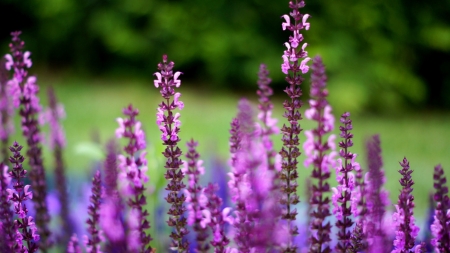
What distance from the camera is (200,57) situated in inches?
388

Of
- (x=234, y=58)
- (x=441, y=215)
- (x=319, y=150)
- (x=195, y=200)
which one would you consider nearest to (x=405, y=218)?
(x=441, y=215)

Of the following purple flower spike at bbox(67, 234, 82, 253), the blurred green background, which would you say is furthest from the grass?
purple flower spike at bbox(67, 234, 82, 253)

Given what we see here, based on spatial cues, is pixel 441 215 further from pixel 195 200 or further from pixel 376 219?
pixel 195 200

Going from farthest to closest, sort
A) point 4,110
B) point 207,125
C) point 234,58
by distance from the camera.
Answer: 1. point 234,58
2. point 207,125
3. point 4,110

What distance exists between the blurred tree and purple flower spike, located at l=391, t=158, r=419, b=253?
6.31 metres

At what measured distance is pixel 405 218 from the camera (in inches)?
58.1

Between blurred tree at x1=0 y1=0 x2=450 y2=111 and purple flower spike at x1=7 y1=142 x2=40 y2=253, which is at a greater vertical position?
blurred tree at x1=0 y1=0 x2=450 y2=111

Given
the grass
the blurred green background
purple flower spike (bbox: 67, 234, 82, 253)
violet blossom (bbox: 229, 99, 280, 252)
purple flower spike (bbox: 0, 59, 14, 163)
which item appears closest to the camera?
violet blossom (bbox: 229, 99, 280, 252)

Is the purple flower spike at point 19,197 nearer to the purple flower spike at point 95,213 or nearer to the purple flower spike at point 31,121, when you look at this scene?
the purple flower spike at point 95,213

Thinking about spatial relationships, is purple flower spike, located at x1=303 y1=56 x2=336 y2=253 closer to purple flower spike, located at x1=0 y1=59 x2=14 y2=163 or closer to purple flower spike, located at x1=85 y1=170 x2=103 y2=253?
purple flower spike, located at x1=85 y1=170 x2=103 y2=253

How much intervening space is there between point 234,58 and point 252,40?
69 cm

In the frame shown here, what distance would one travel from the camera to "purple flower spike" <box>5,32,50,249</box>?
1.91 m

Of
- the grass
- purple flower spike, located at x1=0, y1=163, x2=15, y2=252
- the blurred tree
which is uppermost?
the blurred tree

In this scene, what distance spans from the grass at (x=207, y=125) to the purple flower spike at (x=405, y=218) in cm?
327
